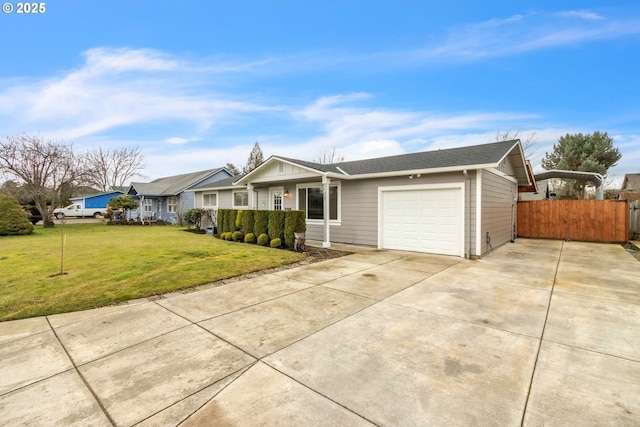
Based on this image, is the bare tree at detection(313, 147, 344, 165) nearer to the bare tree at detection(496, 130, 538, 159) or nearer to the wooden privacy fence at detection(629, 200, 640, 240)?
the bare tree at detection(496, 130, 538, 159)

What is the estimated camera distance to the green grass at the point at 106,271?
4.54 metres

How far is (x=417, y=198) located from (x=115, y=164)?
130ft

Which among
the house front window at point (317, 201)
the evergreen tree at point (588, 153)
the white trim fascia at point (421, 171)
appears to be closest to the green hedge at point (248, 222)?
the house front window at point (317, 201)

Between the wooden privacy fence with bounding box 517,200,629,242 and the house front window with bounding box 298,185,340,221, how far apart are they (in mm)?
8824

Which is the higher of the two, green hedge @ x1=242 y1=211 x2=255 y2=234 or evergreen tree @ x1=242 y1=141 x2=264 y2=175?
evergreen tree @ x1=242 y1=141 x2=264 y2=175

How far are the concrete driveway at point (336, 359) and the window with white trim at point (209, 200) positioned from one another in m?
13.6

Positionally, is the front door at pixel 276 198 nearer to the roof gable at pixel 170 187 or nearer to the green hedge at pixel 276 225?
the green hedge at pixel 276 225

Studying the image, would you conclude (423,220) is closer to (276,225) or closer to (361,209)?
(361,209)

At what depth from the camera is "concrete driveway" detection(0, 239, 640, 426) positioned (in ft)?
6.71

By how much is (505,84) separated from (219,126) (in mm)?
15598

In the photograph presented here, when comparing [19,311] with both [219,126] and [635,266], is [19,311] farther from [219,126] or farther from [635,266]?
[219,126]

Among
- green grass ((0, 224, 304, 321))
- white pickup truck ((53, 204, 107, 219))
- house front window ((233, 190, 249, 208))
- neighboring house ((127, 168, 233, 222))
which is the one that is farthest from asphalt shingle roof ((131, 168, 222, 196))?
green grass ((0, 224, 304, 321))

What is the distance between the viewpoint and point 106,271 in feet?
21.0

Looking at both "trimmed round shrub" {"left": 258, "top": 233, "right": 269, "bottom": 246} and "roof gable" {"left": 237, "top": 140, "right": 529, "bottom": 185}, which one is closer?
"roof gable" {"left": 237, "top": 140, "right": 529, "bottom": 185}
